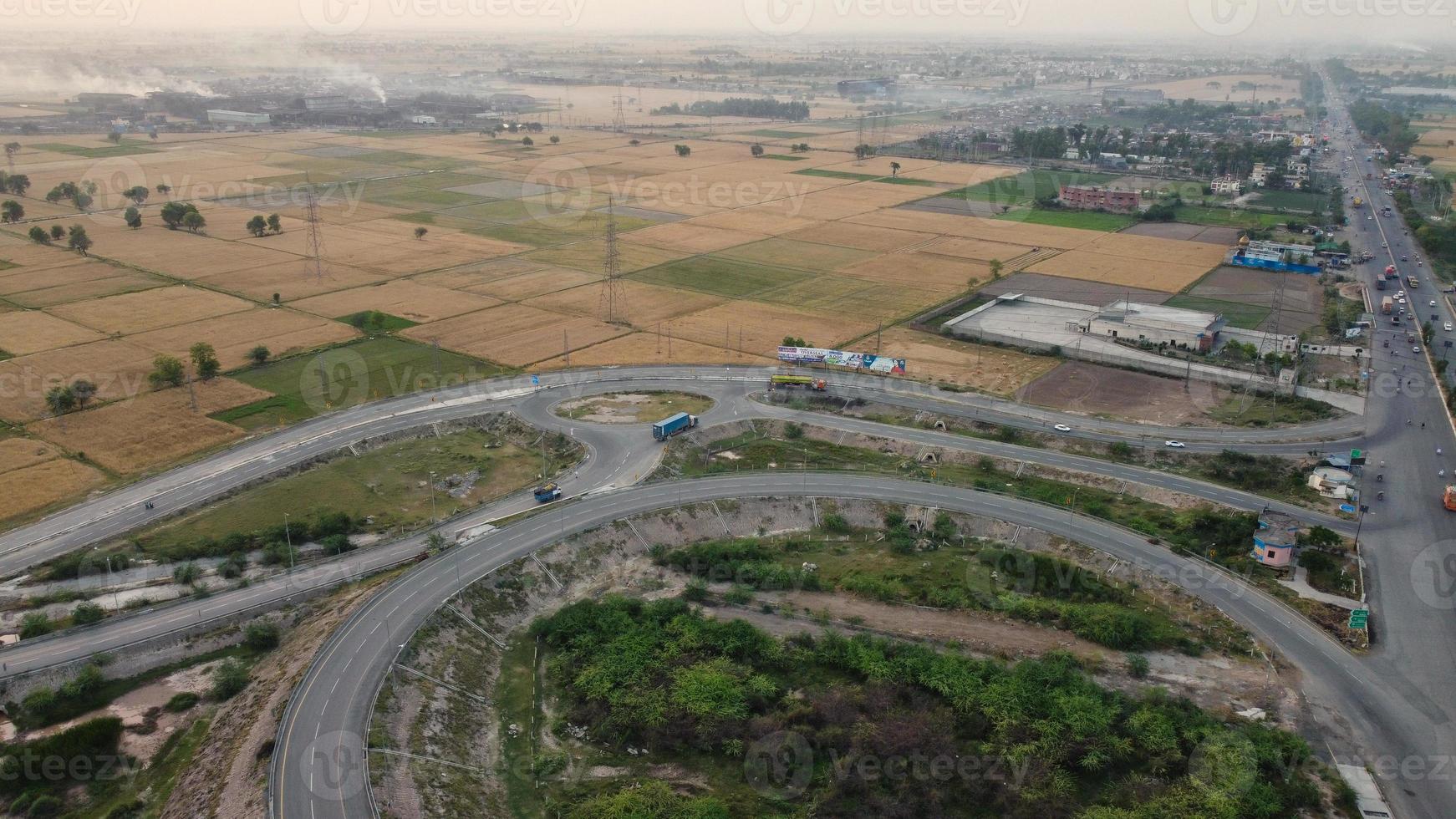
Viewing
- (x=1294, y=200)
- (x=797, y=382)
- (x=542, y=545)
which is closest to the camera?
(x=542, y=545)

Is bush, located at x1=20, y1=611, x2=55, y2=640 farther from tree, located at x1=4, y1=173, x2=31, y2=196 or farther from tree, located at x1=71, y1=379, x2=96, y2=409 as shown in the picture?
tree, located at x1=4, y1=173, x2=31, y2=196

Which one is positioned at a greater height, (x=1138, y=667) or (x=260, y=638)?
(x=1138, y=667)

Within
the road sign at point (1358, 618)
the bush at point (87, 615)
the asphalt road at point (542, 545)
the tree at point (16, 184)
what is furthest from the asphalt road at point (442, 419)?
the tree at point (16, 184)

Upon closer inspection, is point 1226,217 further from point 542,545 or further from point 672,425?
point 542,545

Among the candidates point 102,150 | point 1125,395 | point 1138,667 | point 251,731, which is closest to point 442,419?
point 251,731

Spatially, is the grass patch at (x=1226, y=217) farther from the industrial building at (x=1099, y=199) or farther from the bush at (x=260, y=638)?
the bush at (x=260, y=638)

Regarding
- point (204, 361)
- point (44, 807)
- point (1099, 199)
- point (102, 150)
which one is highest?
point (102, 150)

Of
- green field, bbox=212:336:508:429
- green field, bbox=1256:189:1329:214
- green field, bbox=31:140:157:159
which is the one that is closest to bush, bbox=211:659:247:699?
green field, bbox=212:336:508:429
